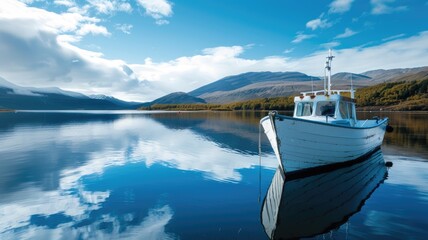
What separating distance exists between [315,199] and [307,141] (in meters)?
3.66

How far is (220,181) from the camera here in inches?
698

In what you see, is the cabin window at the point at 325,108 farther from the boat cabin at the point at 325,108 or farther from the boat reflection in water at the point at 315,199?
the boat reflection in water at the point at 315,199

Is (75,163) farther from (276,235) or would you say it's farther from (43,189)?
(276,235)

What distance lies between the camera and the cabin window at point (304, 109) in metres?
22.0

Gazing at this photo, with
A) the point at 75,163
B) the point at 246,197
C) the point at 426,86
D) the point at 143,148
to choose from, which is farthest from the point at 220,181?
the point at 426,86

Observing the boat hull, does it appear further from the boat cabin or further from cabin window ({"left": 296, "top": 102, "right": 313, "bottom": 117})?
cabin window ({"left": 296, "top": 102, "right": 313, "bottom": 117})

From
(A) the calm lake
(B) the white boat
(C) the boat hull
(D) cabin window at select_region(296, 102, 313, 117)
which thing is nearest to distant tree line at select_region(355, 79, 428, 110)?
(D) cabin window at select_region(296, 102, 313, 117)

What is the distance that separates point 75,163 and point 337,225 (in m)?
20.1

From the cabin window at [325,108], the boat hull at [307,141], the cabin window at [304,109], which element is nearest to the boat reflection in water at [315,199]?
the boat hull at [307,141]

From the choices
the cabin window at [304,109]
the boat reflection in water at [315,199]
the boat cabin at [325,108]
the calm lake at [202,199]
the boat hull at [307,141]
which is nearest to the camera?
the calm lake at [202,199]

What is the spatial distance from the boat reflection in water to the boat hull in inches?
37.7

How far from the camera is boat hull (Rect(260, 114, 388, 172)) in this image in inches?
630

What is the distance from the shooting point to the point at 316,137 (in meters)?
16.6

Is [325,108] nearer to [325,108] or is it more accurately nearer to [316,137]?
[325,108]
